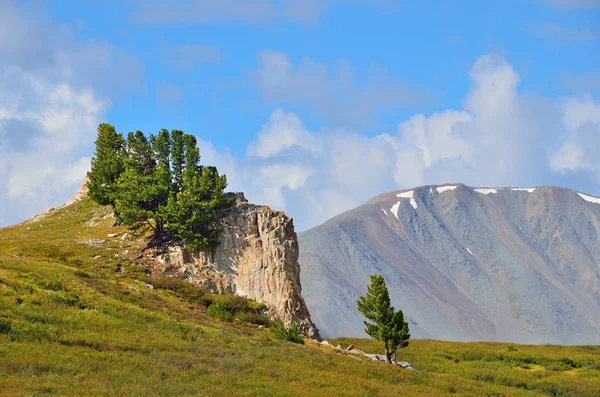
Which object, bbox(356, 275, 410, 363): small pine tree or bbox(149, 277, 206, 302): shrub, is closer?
bbox(356, 275, 410, 363): small pine tree

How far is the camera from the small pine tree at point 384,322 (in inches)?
2228

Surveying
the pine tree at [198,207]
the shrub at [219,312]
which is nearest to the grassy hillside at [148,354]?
the shrub at [219,312]

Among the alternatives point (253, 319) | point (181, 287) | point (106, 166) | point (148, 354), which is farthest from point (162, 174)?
point (148, 354)

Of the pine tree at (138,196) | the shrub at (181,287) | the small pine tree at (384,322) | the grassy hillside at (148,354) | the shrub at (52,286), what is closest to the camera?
the grassy hillside at (148,354)

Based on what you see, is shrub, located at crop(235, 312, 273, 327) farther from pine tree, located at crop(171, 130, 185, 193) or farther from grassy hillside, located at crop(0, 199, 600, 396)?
pine tree, located at crop(171, 130, 185, 193)

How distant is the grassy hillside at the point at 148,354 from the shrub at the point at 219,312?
118 centimetres

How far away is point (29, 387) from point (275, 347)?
21554 millimetres

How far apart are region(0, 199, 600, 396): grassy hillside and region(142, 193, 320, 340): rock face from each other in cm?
454

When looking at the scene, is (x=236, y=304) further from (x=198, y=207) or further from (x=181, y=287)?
(x=198, y=207)

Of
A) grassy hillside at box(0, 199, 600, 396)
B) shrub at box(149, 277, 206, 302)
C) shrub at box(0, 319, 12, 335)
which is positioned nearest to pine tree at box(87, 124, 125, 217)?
grassy hillside at box(0, 199, 600, 396)

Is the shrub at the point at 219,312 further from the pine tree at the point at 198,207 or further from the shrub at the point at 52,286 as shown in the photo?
the shrub at the point at 52,286

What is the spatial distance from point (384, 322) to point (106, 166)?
41884 mm

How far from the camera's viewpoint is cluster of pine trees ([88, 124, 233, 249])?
68938 mm

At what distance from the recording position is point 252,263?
67.8 metres
